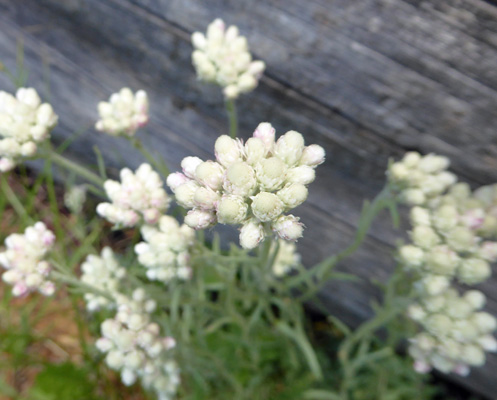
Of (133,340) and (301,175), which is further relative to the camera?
(133,340)

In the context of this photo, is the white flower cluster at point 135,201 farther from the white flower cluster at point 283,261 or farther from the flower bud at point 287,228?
the white flower cluster at point 283,261

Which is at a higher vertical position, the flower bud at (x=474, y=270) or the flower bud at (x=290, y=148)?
the flower bud at (x=290, y=148)

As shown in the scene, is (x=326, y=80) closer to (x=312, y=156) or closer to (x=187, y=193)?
(x=312, y=156)

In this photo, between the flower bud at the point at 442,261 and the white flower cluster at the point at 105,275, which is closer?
the flower bud at the point at 442,261

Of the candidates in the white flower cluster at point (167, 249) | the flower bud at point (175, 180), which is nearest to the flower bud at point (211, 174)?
the flower bud at point (175, 180)

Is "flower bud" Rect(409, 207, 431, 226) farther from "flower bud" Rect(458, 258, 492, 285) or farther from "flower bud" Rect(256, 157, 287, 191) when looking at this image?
"flower bud" Rect(256, 157, 287, 191)

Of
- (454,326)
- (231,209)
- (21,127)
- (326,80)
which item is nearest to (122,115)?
(21,127)
